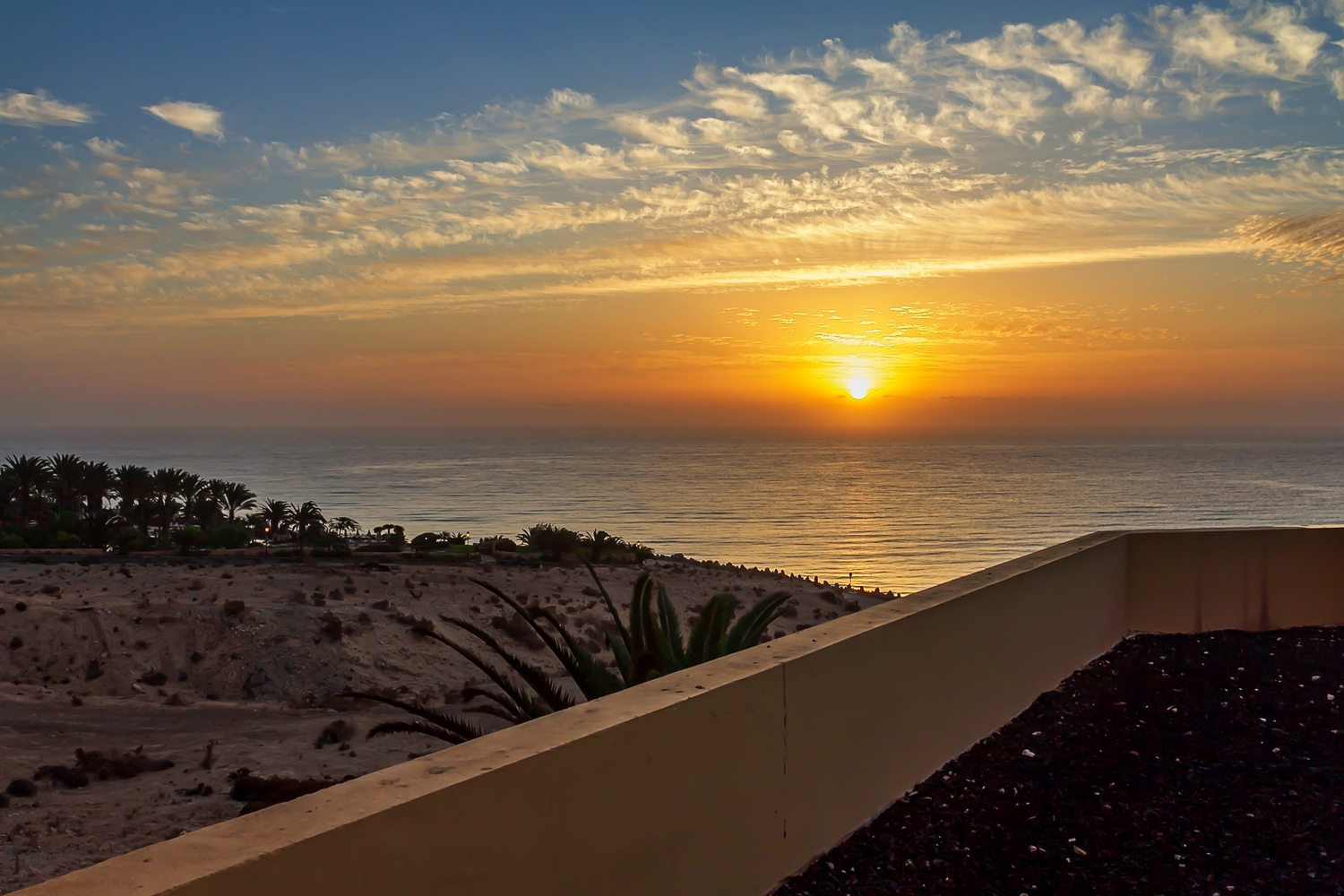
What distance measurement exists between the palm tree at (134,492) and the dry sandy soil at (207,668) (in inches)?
620

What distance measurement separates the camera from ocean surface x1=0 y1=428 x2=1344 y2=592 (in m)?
64.2

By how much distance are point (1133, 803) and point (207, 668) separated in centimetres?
1556

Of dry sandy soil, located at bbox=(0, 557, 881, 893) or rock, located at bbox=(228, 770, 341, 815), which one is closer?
rock, located at bbox=(228, 770, 341, 815)

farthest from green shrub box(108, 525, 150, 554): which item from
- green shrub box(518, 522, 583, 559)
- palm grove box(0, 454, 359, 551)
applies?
green shrub box(518, 522, 583, 559)

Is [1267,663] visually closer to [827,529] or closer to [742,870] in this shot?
[742,870]

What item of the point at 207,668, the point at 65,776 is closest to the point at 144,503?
the point at 207,668

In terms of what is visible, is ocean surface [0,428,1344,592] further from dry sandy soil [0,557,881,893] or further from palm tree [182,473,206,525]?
dry sandy soil [0,557,881,893]

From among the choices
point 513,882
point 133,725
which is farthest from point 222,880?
point 133,725

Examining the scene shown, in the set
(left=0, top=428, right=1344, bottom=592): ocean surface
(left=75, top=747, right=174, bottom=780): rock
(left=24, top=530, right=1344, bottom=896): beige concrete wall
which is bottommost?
(left=0, top=428, right=1344, bottom=592): ocean surface

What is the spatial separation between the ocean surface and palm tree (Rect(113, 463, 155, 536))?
30.2m

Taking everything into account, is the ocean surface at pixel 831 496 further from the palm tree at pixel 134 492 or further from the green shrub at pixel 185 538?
the palm tree at pixel 134 492

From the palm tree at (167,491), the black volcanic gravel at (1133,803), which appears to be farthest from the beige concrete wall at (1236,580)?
the palm tree at (167,491)

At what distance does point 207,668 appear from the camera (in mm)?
16516

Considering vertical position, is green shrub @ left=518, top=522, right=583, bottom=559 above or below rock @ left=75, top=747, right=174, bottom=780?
below
